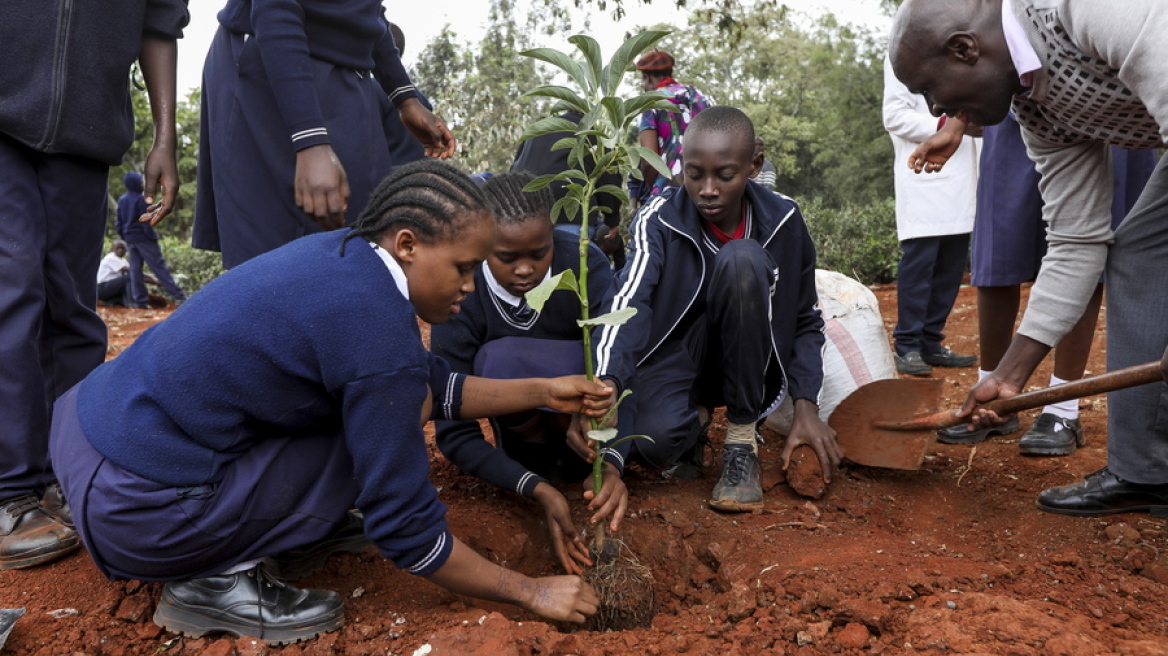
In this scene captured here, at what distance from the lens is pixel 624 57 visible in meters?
A: 1.77

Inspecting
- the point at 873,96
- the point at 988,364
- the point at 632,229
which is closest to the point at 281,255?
the point at 632,229

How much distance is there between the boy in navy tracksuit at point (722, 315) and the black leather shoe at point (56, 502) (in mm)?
1494

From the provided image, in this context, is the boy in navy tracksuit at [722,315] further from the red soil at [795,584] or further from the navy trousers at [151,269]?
the navy trousers at [151,269]

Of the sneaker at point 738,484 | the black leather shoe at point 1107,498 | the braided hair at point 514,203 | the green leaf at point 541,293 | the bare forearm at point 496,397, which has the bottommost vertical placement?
the sneaker at point 738,484

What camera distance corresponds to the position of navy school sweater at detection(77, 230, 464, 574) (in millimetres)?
1559

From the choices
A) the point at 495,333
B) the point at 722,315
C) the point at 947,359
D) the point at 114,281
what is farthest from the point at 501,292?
the point at 114,281

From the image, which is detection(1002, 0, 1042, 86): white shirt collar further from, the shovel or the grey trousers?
the shovel

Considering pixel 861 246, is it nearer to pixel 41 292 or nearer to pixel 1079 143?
pixel 1079 143

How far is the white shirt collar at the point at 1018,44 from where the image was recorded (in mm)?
1778

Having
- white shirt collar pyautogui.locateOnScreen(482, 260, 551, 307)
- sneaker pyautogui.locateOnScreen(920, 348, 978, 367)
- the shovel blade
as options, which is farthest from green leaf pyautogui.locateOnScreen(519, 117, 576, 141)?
sneaker pyautogui.locateOnScreen(920, 348, 978, 367)

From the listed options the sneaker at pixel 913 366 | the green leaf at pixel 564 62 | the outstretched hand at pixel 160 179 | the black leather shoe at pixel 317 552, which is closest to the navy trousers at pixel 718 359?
the black leather shoe at pixel 317 552

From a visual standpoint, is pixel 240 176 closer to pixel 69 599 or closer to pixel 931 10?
pixel 69 599

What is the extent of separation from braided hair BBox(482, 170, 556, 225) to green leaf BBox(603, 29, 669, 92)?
512 millimetres

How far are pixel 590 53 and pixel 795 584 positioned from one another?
1.26 m
